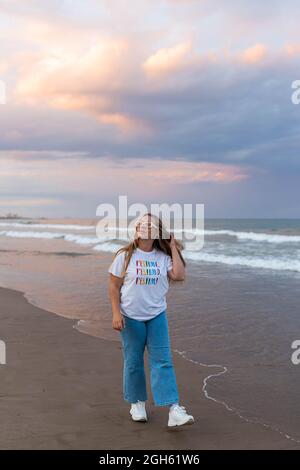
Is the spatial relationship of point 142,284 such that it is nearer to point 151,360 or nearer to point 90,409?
point 151,360

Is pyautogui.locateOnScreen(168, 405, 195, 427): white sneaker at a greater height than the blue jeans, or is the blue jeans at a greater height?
the blue jeans

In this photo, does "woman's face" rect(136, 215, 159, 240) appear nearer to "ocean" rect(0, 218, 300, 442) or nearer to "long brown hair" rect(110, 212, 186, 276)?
"long brown hair" rect(110, 212, 186, 276)

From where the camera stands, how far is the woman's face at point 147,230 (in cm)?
448

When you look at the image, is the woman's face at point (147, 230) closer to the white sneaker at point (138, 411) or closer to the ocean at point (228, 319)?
the ocean at point (228, 319)

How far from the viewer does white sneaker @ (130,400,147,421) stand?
4492 mm

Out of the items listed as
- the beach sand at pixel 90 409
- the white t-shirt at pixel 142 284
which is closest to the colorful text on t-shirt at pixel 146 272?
the white t-shirt at pixel 142 284

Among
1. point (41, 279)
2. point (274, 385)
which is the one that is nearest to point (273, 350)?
point (274, 385)

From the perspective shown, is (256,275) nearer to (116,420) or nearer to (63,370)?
(63,370)

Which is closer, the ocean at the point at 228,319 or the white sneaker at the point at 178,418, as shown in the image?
the white sneaker at the point at 178,418

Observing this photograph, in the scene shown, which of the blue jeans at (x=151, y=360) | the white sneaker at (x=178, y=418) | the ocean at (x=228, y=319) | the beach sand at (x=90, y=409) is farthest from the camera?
the ocean at (x=228, y=319)

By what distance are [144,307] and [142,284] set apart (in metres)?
0.21

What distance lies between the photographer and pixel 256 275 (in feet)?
54.0

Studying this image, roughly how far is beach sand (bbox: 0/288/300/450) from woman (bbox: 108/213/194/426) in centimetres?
31

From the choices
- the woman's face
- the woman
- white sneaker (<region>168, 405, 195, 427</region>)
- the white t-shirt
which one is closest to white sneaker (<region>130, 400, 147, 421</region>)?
the woman
